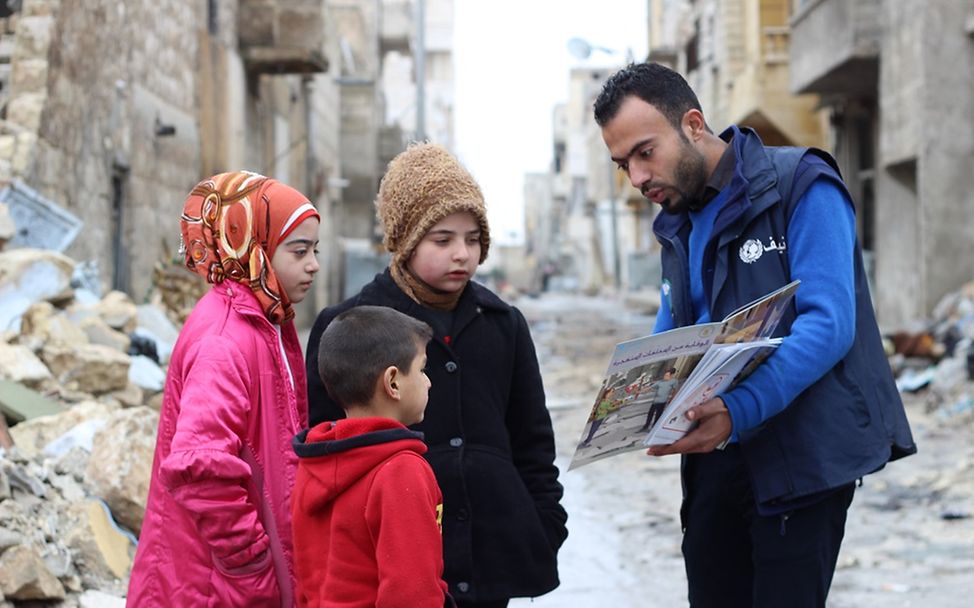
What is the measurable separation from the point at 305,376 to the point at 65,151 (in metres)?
8.07

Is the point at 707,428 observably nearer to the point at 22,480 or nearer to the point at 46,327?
the point at 22,480

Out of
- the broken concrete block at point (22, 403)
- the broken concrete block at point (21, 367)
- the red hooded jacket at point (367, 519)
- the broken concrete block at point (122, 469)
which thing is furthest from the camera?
the broken concrete block at point (21, 367)

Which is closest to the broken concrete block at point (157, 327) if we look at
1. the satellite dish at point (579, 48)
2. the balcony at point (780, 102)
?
the balcony at point (780, 102)

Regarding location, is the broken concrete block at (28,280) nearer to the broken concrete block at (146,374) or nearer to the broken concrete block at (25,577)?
the broken concrete block at (146,374)

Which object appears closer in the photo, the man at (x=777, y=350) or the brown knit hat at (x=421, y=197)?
the man at (x=777, y=350)

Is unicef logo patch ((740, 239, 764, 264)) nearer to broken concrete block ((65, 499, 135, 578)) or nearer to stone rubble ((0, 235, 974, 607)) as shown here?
stone rubble ((0, 235, 974, 607))

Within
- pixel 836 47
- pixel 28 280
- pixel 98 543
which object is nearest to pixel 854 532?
pixel 98 543

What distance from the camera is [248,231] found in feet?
10.4

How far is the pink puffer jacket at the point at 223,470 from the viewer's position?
2.88m

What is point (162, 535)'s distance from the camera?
3039 mm

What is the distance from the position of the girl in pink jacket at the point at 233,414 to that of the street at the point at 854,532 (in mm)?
2971

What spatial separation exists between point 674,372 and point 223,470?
1.04m

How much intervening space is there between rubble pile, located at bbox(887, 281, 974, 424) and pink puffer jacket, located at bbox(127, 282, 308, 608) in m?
8.79

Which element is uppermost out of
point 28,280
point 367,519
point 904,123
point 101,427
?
point 904,123
